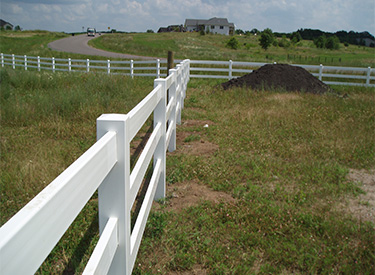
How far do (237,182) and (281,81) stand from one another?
417 inches

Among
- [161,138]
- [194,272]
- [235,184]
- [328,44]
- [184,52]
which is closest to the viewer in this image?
[194,272]

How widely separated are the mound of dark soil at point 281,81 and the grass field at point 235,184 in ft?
13.4

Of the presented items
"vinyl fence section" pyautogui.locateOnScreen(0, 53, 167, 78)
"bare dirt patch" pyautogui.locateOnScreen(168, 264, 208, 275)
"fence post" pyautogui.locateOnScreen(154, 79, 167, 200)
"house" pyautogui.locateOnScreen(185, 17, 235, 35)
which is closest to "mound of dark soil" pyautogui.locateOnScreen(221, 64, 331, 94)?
"vinyl fence section" pyautogui.locateOnScreen(0, 53, 167, 78)

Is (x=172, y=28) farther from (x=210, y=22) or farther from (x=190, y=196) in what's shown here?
(x=190, y=196)

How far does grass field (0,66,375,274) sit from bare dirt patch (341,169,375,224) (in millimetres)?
31

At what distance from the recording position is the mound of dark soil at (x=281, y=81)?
14470mm

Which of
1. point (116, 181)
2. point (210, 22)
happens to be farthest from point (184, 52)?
point (210, 22)

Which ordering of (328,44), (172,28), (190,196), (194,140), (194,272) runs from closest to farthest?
(194,272) → (190,196) → (194,140) → (328,44) → (172,28)

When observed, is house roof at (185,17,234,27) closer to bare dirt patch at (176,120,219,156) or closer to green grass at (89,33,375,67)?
green grass at (89,33,375,67)

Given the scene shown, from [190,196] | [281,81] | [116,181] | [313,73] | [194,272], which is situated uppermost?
[313,73]

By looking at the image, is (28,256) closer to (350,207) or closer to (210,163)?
(350,207)

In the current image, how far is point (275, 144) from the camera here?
7.17 meters

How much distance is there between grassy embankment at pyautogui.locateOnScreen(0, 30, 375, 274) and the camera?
3.53 m

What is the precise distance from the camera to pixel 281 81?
1493 centimetres
